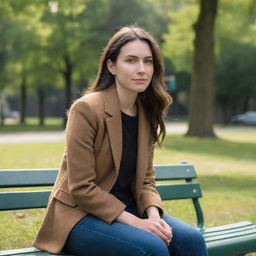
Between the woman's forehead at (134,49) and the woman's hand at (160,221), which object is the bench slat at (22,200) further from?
the woman's forehead at (134,49)

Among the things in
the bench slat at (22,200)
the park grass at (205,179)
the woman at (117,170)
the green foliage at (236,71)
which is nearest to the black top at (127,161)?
the woman at (117,170)

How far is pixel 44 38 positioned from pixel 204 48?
13.9 meters

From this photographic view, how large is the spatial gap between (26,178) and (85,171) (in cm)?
78

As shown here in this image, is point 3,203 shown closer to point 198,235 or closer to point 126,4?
point 198,235

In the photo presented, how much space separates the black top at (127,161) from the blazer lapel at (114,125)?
0.30 ft

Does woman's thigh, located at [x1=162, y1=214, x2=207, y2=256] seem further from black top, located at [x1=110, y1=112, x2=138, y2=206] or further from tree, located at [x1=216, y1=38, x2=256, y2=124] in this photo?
tree, located at [x1=216, y1=38, x2=256, y2=124]

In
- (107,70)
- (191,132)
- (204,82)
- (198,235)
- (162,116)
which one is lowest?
(191,132)

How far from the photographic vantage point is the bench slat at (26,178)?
3779 mm

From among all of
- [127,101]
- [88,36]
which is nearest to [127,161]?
[127,101]

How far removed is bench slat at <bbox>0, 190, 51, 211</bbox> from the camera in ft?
12.2

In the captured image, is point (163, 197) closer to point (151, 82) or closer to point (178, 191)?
point (178, 191)

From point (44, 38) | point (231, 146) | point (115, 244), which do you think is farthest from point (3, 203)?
point (44, 38)

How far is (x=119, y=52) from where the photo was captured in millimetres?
3465

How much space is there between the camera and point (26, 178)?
387cm
